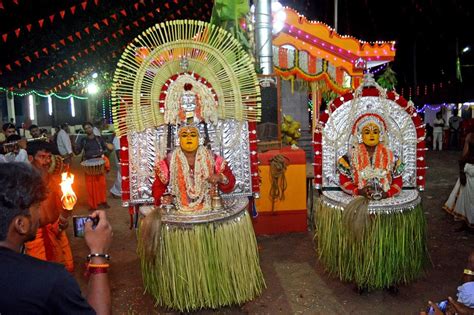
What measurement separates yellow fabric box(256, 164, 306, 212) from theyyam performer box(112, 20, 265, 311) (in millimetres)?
1601

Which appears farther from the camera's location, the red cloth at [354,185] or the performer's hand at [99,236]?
the red cloth at [354,185]

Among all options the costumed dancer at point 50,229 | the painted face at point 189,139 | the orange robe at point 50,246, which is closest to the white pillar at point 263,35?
the painted face at point 189,139

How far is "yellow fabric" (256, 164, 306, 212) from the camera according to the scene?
603cm

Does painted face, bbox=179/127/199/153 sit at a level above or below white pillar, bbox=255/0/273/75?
below

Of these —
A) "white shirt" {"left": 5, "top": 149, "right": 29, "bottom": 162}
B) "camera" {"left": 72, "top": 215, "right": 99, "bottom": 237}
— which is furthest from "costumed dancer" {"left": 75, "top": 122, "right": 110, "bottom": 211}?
"camera" {"left": 72, "top": 215, "right": 99, "bottom": 237}

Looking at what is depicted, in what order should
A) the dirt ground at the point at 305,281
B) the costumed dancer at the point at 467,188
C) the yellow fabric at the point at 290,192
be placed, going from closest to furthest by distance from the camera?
the dirt ground at the point at 305,281 → the costumed dancer at the point at 467,188 → the yellow fabric at the point at 290,192

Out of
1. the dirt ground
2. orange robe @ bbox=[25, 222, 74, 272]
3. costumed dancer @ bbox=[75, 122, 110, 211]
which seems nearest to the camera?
the dirt ground

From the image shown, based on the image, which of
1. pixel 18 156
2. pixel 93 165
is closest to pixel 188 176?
pixel 18 156

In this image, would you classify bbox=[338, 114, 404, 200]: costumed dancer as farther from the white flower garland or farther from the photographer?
the photographer

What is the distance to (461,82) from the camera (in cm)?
1597

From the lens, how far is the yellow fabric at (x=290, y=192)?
6027 millimetres

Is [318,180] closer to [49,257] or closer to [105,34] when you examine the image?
[49,257]

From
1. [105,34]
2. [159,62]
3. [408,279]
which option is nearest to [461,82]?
[105,34]

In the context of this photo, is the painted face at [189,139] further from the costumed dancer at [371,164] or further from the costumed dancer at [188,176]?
the costumed dancer at [371,164]
